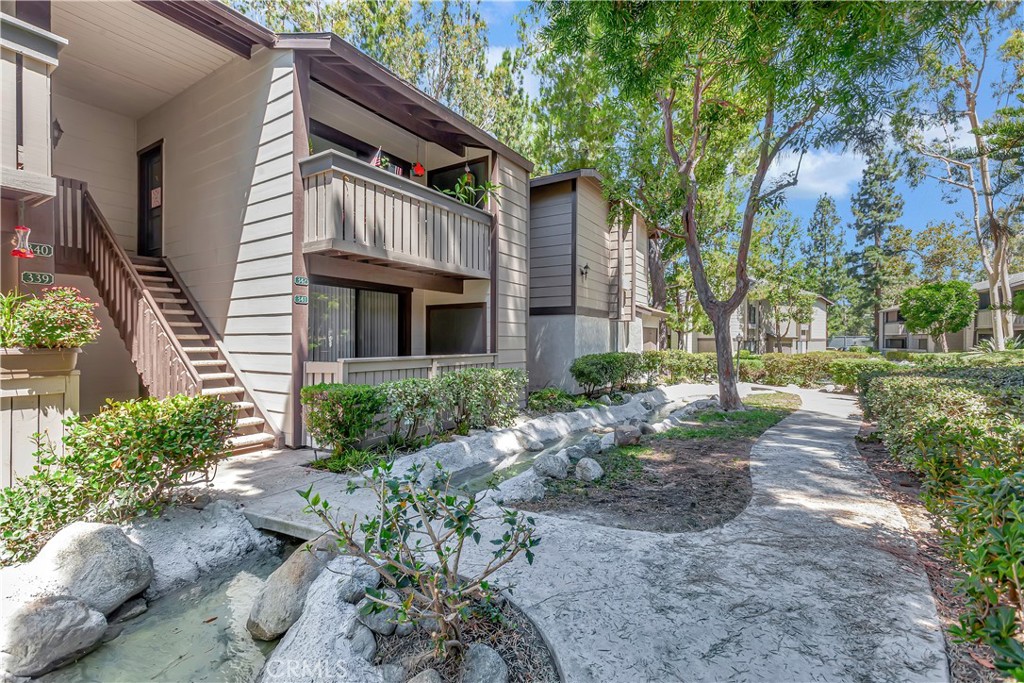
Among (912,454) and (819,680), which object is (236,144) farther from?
(912,454)

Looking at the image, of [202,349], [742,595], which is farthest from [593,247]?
[742,595]

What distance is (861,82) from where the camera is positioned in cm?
653

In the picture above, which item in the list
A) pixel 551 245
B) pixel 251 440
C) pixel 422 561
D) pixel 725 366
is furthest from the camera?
pixel 551 245

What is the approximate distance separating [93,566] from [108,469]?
0.85 metres

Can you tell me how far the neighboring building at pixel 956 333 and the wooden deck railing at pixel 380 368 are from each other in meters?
24.3

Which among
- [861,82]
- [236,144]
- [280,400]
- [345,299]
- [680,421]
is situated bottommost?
[680,421]

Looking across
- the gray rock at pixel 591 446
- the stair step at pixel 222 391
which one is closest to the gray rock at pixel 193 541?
the stair step at pixel 222 391

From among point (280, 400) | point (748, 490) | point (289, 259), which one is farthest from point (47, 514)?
point (748, 490)

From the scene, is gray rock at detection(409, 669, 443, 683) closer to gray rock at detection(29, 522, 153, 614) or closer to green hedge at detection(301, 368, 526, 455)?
gray rock at detection(29, 522, 153, 614)

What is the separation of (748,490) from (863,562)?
159 cm

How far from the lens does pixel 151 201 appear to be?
329 inches

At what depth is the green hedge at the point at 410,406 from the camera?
18.0ft

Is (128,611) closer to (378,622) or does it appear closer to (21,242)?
(378,622)

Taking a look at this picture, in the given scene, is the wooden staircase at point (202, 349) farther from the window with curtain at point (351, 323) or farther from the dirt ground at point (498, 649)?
the dirt ground at point (498, 649)
